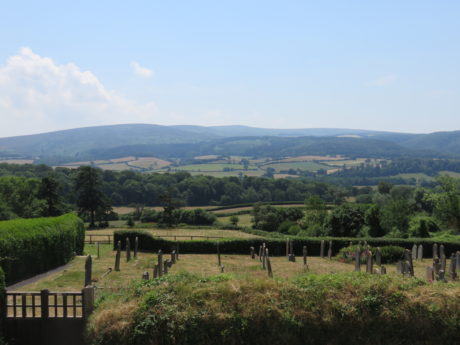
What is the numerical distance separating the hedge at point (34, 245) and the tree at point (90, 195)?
3544 cm

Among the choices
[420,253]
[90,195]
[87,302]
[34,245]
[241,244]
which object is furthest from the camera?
[90,195]

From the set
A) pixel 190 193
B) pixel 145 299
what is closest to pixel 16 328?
pixel 145 299

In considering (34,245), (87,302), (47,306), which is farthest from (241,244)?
(47,306)

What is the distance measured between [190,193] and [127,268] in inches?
3487

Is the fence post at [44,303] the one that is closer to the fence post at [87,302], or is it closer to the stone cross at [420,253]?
the fence post at [87,302]

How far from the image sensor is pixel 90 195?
219 ft

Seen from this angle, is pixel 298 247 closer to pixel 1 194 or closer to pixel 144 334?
pixel 144 334

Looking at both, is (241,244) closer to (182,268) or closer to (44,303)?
(182,268)

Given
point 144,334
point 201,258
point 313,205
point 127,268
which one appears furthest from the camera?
point 313,205

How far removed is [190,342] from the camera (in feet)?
42.9

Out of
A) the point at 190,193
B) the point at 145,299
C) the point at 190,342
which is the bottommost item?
the point at 190,193

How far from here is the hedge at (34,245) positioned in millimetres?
22484

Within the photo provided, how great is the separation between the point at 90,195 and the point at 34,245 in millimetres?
42838

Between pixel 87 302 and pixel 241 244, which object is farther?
pixel 241 244
